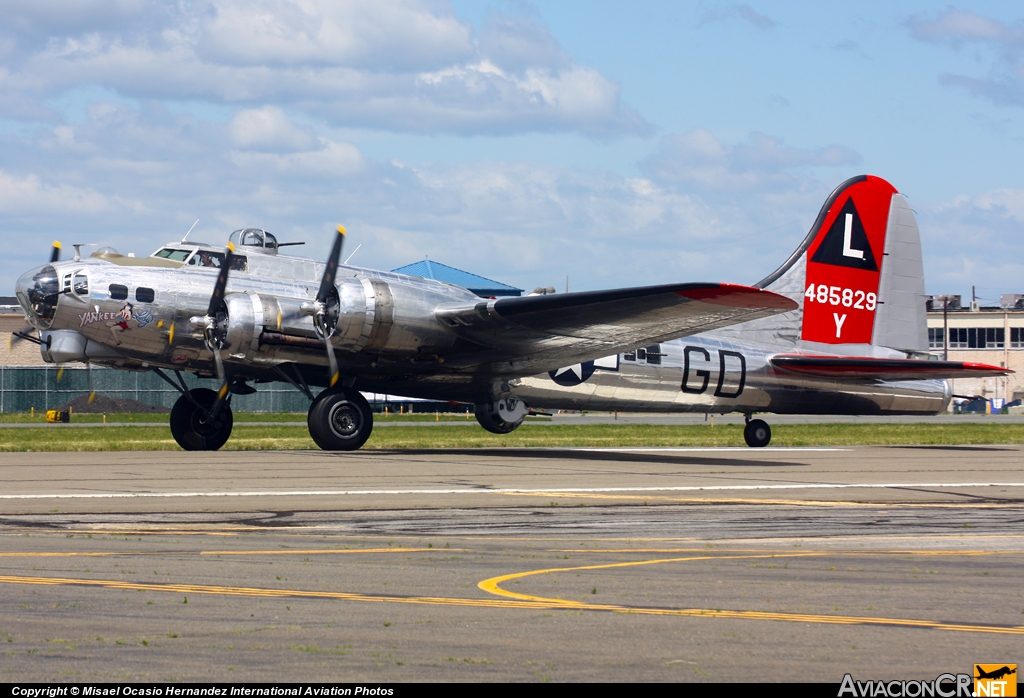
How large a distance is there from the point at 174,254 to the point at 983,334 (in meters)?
95.9

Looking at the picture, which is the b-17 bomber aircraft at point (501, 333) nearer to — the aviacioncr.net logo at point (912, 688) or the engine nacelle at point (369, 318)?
the engine nacelle at point (369, 318)

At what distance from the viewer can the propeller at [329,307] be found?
22203 millimetres

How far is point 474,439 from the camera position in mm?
32156

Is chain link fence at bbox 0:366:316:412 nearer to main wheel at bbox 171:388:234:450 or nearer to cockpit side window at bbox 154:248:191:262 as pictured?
main wheel at bbox 171:388:234:450

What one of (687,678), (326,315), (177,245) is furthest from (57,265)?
(687,678)

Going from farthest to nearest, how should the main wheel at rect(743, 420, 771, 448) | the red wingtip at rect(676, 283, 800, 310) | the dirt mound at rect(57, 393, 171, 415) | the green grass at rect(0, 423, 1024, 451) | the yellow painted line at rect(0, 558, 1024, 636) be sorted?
1. the dirt mound at rect(57, 393, 171, 415)
2. the main wheel at rect(743, 420, 771, 448)
3. the green grass at rect(0, 423, 1024, 451)
4. the red wingtip at rect(676, 283, 800, 310)
5. the yellow painted line at rect(0, 558, 1024, 636)

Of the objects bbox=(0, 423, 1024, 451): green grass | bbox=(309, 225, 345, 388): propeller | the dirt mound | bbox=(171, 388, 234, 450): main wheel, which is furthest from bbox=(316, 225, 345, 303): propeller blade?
the dirt mound

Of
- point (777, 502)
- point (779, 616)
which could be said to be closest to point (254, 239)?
point (777, 502)

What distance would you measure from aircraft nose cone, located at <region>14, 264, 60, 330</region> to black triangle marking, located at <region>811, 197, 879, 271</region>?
18797mm

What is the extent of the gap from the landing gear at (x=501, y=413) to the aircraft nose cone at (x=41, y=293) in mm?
9897

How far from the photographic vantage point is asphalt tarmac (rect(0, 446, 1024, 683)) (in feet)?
18.5

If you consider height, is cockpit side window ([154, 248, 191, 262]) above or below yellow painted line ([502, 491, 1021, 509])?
above

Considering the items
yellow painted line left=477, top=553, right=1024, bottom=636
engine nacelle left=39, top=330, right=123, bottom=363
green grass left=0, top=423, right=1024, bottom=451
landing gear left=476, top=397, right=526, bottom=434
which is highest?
engine nacelle left=39, top=330, right=123, bottom=363

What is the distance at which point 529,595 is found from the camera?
7.54 meters
